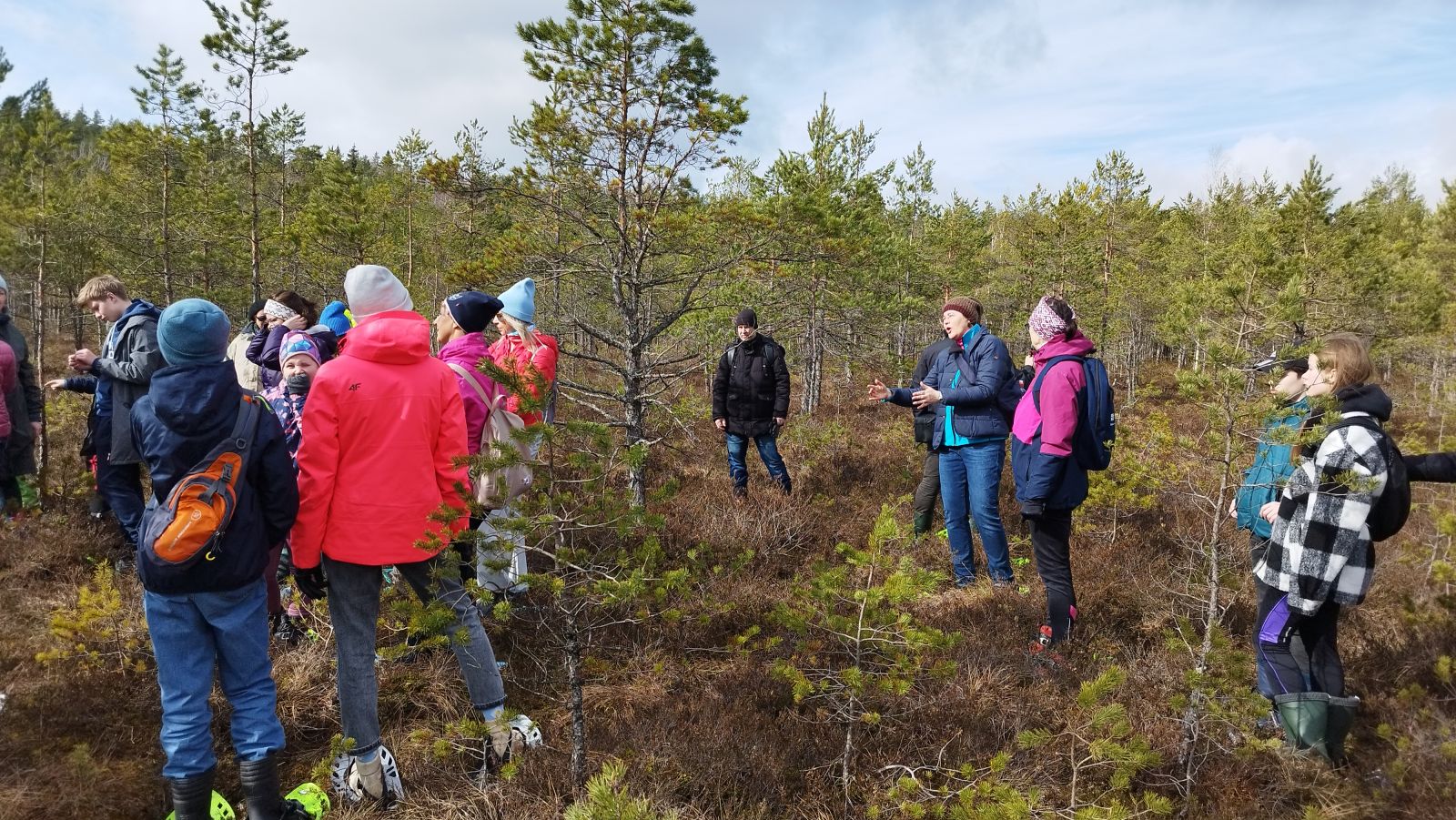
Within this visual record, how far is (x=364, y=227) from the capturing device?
40.3ft

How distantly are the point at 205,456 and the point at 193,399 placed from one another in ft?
0.66

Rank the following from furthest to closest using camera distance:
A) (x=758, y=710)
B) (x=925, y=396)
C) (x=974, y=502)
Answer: (x=974, y=502) → (x=925, y=396) → (x=758, y=710)

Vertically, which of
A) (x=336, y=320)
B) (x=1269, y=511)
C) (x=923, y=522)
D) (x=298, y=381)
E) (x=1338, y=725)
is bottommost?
(x=1338, y=725)

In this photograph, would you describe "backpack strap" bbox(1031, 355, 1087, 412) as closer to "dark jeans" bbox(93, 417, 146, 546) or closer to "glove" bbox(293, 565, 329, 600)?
"glove" bbox(293, 565, 329, 600)

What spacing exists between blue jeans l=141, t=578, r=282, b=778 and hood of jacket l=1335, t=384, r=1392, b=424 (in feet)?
14.3

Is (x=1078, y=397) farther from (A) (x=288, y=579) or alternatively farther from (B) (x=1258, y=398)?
(A) (x=288, y=579)

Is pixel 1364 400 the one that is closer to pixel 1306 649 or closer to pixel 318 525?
pixel 1306 649

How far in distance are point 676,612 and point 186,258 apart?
16.1m

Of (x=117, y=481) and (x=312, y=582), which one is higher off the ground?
(x=117, y=481)

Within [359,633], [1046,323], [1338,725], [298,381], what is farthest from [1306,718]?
[298,381]

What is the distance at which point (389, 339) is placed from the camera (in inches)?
99.2

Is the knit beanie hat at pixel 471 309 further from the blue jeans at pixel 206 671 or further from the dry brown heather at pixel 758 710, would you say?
the dry brown heather at pixel 758 710

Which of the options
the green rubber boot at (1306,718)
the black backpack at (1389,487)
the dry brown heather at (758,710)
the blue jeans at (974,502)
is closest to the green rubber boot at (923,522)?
the blue jeans at (974,502)

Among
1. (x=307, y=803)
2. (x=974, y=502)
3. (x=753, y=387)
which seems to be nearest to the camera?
(x=307, y=803)
